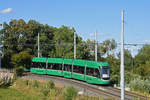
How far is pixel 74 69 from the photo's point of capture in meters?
35.9

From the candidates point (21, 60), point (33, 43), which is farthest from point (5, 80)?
point (33, 43)

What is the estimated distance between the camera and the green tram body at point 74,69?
30.7 metres

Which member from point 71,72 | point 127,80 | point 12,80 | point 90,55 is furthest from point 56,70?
point 90,55

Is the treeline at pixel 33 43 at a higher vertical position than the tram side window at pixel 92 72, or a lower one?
higher

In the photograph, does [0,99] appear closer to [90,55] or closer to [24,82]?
[24,82]

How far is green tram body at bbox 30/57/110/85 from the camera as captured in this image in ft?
101

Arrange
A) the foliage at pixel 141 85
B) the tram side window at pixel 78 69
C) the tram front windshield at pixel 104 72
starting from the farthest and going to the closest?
1. the tram side window at pixel 78 69
2. the tram front windshield at pixel 104 72
3. the foliage at pixel 141 85

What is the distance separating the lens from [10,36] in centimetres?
6638

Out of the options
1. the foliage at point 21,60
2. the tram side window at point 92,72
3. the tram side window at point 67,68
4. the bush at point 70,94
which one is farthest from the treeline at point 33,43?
the bush at point 70,94

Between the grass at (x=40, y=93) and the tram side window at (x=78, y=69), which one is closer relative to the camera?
the grass at (x=40, y=93)

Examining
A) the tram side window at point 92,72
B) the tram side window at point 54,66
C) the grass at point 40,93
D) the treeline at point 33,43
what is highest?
the treeline at point 33,43

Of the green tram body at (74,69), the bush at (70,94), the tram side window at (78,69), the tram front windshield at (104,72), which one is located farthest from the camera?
the tram side window at (78,69)

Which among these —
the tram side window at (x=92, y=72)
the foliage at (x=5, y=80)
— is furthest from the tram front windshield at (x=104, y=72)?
the foliage at (x=5, y=80)

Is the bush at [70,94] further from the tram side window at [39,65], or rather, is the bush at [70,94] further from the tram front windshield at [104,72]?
the tram side window at [39,65]
